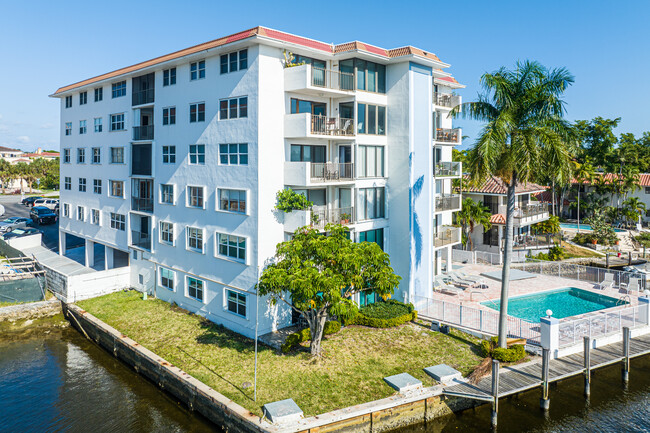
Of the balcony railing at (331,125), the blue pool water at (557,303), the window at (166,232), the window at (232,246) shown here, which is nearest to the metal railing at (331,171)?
the balcony railing at (331,125)

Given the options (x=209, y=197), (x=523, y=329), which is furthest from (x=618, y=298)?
(x=209, y=197)

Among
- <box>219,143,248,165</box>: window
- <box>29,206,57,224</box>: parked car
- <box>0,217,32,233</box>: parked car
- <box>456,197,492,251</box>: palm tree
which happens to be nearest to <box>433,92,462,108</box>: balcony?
<box>456,197,492,251</box>: palm tree

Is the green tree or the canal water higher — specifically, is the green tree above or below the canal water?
above

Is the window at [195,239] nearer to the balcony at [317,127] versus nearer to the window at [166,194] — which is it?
the window at [166,194]

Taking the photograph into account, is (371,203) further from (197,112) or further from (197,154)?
(197,112)

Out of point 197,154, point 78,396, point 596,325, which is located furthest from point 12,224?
point 596,325

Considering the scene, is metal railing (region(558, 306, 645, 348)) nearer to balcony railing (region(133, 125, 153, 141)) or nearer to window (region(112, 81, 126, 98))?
balcony railing (region(133, 125, 153, 141))
